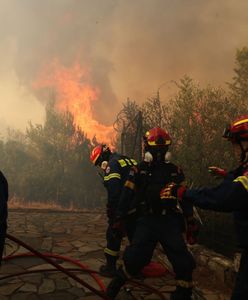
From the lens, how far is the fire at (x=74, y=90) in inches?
1019

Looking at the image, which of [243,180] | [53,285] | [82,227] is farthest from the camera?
[82,227]

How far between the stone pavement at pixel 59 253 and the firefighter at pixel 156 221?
1.00m

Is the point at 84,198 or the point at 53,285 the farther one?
the point at 84,198

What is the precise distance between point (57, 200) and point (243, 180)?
17302 millimetres

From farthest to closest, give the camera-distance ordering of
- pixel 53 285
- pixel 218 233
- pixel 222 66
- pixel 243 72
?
pixel 222 66, pixel 243 72, pixel 218 233, pixel 53 285

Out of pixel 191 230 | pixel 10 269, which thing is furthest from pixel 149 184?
pixel 10 269

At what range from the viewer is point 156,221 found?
4086mm

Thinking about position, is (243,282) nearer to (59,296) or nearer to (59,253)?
(59,296)

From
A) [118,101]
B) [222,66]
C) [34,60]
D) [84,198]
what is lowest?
[84,198]

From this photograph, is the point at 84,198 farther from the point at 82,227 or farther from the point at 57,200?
the point at 82,227

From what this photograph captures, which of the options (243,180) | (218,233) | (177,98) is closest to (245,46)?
(177,98)

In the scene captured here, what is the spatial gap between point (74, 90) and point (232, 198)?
94.4 ft

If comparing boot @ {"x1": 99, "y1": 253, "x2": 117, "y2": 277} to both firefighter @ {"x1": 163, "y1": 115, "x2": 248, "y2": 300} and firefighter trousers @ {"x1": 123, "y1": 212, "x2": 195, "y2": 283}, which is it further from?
firefighter @ {"x1": 163, "y1": 115, "x2": 248, "y2": 300}

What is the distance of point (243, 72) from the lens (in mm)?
23984
